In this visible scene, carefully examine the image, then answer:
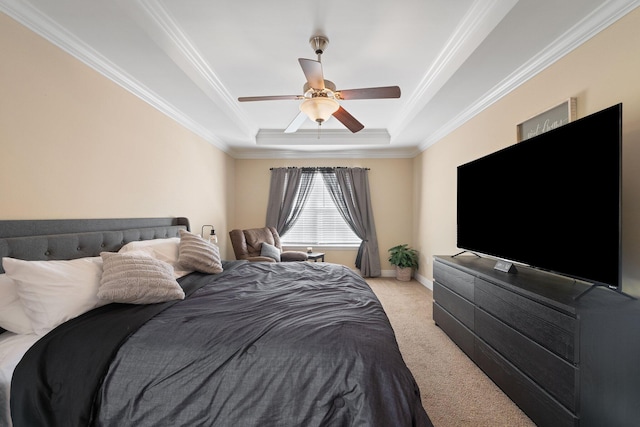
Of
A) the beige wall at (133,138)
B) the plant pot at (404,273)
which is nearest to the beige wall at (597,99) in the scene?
the beige wall at (133,138)

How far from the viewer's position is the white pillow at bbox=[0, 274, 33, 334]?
1409 mm

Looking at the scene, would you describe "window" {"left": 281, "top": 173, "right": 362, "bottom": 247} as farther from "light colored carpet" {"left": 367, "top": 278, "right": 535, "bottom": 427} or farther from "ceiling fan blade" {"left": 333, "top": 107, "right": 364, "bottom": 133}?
"ceiling fan blade" {"left": 333, "top": 107, "right": 364, "bottom": 133}

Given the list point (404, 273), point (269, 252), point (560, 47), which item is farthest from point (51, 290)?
point (404, 273)

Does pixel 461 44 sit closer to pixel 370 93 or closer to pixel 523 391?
pixel 370 93

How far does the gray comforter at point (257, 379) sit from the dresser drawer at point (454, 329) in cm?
150

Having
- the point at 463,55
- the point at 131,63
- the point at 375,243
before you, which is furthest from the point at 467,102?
the point at 131,63

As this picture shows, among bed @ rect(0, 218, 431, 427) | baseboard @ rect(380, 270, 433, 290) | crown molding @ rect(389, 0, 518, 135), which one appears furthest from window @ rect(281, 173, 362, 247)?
bed @ rect(0, 218, 431, 427)

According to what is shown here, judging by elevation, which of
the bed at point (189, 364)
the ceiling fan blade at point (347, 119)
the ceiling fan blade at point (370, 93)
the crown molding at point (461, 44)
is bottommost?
the bed at point (189, 364)

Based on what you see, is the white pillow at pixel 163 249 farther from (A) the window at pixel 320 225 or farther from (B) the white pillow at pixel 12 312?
(A) the window at pixel 320 225

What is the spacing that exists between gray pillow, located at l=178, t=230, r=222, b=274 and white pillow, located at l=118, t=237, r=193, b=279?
54 mm

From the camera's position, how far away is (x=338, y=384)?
1213mm

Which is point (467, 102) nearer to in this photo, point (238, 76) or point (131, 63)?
point (238, 76)

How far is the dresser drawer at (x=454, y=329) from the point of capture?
97.6 inches

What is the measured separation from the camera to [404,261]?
518 cm
